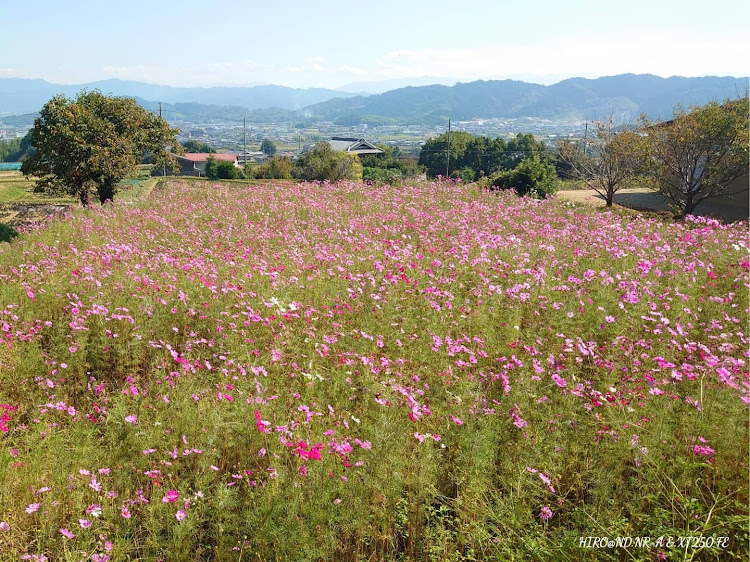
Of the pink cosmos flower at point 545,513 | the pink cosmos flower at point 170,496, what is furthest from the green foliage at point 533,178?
the pink cosmos flower at point 170,496

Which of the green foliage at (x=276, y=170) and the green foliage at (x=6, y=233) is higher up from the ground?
the green foliage at (x=276, y=170)

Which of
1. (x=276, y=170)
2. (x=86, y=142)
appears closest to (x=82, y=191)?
(x=86, y=142)

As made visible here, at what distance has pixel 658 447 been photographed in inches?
120

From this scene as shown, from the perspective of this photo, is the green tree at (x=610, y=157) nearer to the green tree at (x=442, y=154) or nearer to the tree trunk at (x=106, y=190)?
the tree trunk at (x=106, y=190)

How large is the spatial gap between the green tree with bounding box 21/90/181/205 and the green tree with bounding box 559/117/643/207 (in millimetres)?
18156

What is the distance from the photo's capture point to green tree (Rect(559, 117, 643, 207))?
17625 millimetres

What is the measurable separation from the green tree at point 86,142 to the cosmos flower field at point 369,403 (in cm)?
1223

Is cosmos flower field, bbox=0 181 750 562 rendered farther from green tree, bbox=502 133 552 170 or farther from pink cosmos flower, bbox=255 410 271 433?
green tree, bbox=502 133 552 170

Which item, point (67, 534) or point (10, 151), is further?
point (10, 151)

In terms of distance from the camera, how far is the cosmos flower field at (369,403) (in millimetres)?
2758

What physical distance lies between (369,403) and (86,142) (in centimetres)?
1860

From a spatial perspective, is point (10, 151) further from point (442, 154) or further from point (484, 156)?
point (484, 156)

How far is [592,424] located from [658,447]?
21.8 inches

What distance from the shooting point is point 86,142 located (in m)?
17.8
